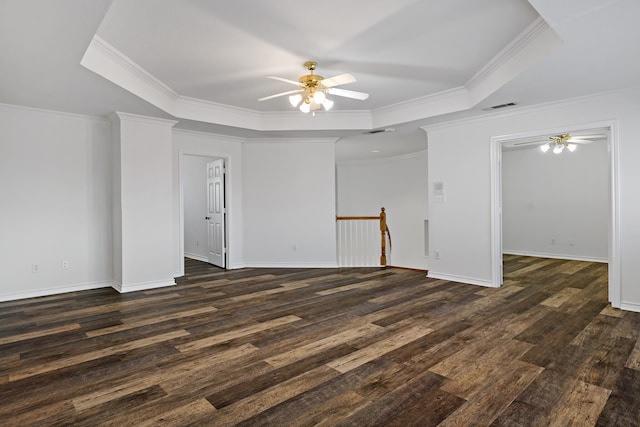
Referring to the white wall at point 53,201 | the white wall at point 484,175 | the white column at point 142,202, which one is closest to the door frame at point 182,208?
the white column at point 142,202

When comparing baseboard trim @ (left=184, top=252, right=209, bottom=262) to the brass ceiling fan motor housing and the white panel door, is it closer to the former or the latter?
the white panel door

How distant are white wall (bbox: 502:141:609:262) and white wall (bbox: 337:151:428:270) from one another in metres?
2.13

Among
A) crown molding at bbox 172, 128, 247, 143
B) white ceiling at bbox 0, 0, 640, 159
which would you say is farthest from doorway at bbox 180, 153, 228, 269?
white ceiling at bbox 0, 0, 640, 159

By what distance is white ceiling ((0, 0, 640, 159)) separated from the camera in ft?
9.17

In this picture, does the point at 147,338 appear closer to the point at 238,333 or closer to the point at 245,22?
the point at 238,333

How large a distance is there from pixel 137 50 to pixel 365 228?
5.00 metres

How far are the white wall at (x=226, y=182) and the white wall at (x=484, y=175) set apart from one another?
11.9 ft

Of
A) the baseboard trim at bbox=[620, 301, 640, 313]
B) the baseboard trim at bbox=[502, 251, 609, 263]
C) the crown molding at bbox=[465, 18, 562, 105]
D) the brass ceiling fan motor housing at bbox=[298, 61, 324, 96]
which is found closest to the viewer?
the crown molding at bbox=[465, 18, 562, 105]

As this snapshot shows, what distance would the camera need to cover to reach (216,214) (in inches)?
288

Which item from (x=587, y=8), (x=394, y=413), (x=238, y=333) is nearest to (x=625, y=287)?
(x=587, y=8)

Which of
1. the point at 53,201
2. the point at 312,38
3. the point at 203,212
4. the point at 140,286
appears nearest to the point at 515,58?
the point at 312,38

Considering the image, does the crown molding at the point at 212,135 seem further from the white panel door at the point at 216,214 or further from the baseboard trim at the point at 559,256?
the baseboard trim at the point at 559,256

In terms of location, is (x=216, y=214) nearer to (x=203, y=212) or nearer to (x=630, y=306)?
(x=203, y=212)

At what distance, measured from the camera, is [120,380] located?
2555mm
